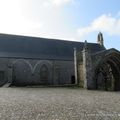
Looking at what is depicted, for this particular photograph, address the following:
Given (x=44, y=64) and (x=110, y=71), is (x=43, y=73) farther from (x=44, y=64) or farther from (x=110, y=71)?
(x=110, y=71)

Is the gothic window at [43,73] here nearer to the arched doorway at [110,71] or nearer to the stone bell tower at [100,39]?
the arched doorway at [110,71]

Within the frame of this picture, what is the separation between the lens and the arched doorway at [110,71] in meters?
29.2

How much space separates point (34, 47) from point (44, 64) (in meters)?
3.94

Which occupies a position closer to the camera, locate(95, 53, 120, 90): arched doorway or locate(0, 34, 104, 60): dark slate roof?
locate(95, 53, 120, 90): arched doorway

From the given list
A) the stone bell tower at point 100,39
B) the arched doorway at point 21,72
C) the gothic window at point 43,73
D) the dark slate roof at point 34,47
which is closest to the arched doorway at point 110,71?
the gothic window at point 43,73

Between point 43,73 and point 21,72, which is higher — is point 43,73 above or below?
below

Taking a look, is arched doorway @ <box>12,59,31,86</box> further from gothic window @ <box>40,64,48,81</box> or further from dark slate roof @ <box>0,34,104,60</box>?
gothic window @ <box>40,64,48,81</box>

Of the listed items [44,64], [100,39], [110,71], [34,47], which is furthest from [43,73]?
[100,39]

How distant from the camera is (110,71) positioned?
30.4m

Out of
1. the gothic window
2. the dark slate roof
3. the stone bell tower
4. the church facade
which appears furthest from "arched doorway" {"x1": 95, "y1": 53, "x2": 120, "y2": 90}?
the stone bell tower

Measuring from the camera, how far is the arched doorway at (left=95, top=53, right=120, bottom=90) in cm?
2917

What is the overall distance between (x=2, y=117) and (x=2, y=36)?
31436 millimetres

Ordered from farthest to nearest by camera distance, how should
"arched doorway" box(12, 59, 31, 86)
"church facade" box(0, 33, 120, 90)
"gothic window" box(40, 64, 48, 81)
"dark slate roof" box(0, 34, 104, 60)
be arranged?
"gothic window" box(40, 64, 48, 81) → "dark slate roof" box(0, 34, 104, 60) → "arched doorway" box(12, 59, 31, 86) → "church facade" box(0, 33, 120, 90)

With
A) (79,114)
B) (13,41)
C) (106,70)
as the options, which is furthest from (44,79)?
(79,114)
